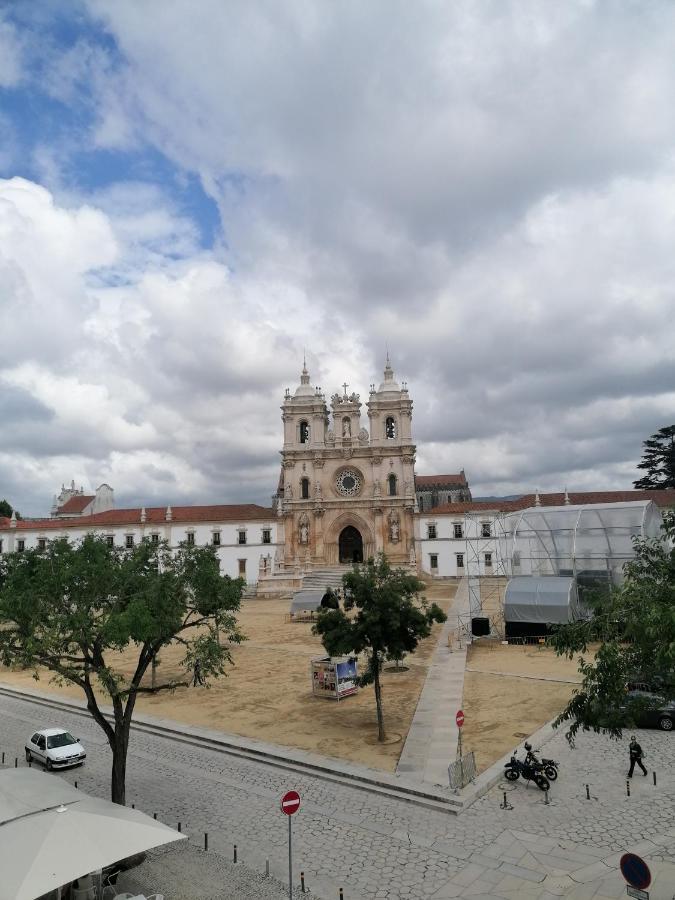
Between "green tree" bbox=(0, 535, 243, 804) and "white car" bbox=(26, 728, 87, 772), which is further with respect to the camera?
"white car" bbox=(26, 728, 87, 772)

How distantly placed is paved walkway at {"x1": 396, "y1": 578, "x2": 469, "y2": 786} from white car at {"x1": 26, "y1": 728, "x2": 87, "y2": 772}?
8.77 m

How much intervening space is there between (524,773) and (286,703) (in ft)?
34.1

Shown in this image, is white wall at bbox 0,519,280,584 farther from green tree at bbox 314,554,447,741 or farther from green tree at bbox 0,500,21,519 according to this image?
green tree at bbox 314,554,447,741

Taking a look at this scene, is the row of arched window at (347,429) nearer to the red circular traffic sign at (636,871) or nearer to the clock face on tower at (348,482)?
the clock face on tower at (348,482)

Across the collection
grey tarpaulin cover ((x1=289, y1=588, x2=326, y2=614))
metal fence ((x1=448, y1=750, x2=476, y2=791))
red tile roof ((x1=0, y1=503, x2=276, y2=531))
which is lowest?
metal fence ((x1=448, y1=750, x2=476, y2=791))

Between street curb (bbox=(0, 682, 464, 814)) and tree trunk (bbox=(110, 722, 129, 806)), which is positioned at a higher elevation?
tree trunk (bbox=(110, 722, 129, 806))

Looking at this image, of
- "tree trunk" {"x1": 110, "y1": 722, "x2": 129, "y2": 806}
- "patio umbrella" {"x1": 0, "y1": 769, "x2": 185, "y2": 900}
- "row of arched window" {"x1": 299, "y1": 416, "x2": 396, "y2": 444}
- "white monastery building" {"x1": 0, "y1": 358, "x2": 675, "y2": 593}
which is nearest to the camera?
"patio umbrella" {"x1": 0, "y1": 769, "x2": 185, "y2": 900}

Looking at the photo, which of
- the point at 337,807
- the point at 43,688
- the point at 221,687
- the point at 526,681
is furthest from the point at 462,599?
the point at 337,807

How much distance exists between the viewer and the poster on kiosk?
22.0 meters

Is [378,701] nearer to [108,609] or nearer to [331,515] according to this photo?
[108,609]

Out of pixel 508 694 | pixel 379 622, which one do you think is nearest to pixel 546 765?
pixel 379 622

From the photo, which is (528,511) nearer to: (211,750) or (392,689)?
(392,689)

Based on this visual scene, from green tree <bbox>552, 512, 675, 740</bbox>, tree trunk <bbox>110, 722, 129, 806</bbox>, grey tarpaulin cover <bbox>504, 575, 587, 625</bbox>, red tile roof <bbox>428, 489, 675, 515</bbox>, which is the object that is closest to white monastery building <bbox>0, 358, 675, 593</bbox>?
red tile roof <bbox>428, 489, 675, 515</bbox>

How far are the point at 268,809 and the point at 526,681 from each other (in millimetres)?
13925
